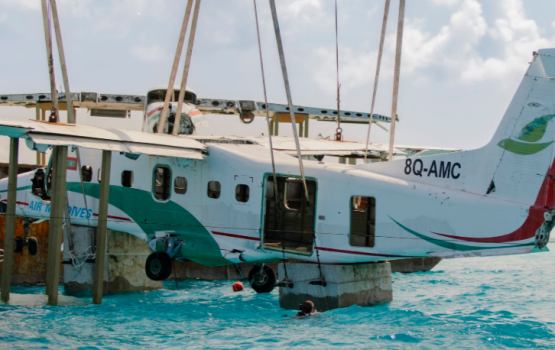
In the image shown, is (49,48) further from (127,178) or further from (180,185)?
(180,185)

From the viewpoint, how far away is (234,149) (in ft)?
56.1

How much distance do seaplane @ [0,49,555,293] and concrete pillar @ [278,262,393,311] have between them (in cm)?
54

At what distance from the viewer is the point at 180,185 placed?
57.2 ft

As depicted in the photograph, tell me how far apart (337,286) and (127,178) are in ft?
22.4

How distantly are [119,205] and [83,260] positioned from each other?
356 centimetres

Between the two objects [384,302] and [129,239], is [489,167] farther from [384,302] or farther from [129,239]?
[129,239]

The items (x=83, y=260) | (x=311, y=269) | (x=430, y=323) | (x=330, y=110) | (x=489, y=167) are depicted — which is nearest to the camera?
(x=489, y=167)

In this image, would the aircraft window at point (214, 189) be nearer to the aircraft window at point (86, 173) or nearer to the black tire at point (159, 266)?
the black tire at point (159, 266)

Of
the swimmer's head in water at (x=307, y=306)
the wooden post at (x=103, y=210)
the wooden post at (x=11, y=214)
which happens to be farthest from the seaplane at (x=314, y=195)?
the wooden post at (x=11, y=214)

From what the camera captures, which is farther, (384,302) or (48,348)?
(384,302)

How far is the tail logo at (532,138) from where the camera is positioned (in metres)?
13.6

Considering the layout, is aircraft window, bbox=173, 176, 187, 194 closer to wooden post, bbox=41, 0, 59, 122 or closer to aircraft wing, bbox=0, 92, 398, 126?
wooden post, bbox=41, 0, 59, 122

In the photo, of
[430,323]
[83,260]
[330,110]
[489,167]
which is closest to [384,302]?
[430,323]

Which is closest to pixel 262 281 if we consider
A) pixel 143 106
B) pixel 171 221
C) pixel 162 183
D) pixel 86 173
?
pixel 171 221
